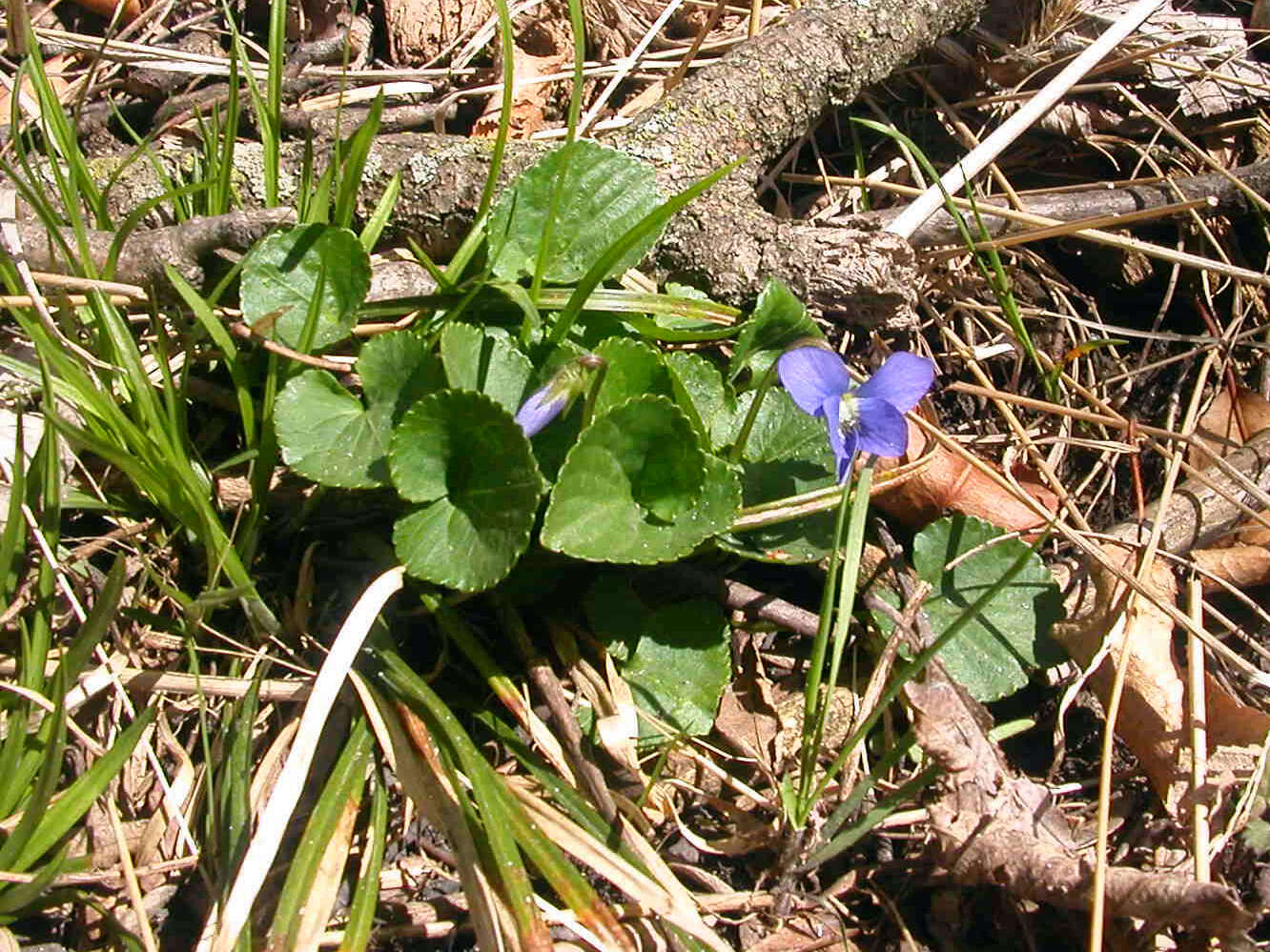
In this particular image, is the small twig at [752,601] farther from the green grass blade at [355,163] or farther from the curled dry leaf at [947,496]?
the green grass blade at [355,163]

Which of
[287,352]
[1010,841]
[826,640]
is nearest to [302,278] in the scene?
[287,352]

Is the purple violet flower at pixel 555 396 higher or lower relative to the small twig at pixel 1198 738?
higher

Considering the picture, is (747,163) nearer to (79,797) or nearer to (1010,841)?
(1010,841)

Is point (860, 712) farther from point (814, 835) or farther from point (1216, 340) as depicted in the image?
point (1216, 340)

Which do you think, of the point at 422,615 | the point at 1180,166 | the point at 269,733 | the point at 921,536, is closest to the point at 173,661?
the point at 269,733

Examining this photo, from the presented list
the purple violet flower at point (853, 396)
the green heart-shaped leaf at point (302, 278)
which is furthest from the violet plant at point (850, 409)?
the green heart-shaped leaf at point (302, 278)

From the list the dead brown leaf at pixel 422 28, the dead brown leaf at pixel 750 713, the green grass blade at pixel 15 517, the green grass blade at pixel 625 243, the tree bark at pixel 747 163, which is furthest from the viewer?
the dead brown leaf at pixel 422 28

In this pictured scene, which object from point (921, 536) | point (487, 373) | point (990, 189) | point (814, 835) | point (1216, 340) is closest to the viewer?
point (814, 835)
